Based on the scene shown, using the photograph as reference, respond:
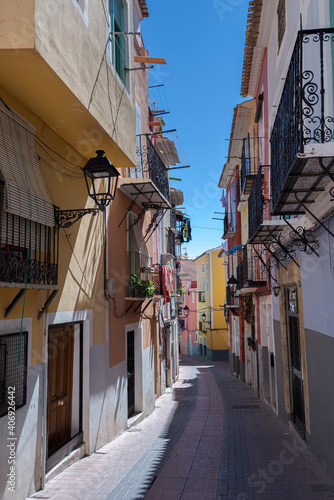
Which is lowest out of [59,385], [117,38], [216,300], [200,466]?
[200,466]

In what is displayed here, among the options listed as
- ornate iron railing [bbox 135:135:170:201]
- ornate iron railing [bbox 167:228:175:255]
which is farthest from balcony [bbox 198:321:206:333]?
ornate iron railing [bbox 135:135:170:201]

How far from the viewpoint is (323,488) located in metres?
6.23

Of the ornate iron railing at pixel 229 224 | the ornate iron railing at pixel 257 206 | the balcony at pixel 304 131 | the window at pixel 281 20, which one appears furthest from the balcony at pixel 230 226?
the balcony at pixel 304 131

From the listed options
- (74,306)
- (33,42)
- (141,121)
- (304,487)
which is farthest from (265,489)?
(141,121)

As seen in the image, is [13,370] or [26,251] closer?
[13,370]

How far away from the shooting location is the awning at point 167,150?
68.7 feet

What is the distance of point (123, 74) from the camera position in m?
9.34

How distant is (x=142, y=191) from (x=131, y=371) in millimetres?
5186

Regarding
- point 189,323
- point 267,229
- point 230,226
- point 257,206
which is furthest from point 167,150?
point 189,323

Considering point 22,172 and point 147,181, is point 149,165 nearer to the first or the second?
point 147,181

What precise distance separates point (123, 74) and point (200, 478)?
7.82 meters

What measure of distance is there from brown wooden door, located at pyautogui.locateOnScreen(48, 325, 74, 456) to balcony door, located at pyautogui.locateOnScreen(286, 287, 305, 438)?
15.5 ft

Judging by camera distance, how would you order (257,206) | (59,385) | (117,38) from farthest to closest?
(257,206)
(117,38)
(59,385)

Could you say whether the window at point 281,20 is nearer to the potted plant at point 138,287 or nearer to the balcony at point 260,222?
the balcony at point 260,222
